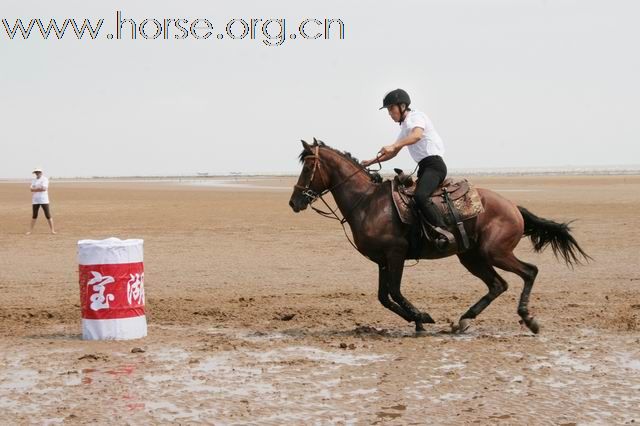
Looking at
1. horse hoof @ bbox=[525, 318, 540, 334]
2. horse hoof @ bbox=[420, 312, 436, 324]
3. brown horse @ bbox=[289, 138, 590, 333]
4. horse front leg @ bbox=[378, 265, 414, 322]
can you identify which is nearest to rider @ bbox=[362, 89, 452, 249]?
brown horse @ bbox=[289, 138, 590, 333]

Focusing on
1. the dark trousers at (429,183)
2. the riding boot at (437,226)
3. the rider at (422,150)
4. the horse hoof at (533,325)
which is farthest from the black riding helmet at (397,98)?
the horse hoof at (533,325)

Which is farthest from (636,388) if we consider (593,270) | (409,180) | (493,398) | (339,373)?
(593,270)

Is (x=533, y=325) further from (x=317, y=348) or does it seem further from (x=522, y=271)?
(x=317, y=348)

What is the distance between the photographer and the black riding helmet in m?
10.3

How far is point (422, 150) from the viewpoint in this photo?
10.4m

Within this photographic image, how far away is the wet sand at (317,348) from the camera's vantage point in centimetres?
A: 687

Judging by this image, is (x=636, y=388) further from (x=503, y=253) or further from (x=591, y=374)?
(x=503, y=253)

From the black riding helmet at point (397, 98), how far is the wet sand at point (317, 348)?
2.52m

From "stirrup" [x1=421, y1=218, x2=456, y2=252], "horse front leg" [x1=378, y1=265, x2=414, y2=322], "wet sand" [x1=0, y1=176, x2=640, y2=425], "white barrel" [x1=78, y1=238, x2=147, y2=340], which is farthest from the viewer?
"horse front leg" [x1=378, y1=265, x2=414, y2=322]

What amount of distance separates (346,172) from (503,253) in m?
1.98

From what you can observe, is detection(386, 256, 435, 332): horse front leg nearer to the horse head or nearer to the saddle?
the saddle

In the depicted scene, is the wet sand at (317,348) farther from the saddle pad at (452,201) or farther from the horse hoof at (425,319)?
the saddle pad at (452,201)

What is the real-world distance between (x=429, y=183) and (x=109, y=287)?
11.9 ft

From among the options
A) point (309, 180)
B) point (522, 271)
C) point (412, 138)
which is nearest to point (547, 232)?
point (522, 271)
